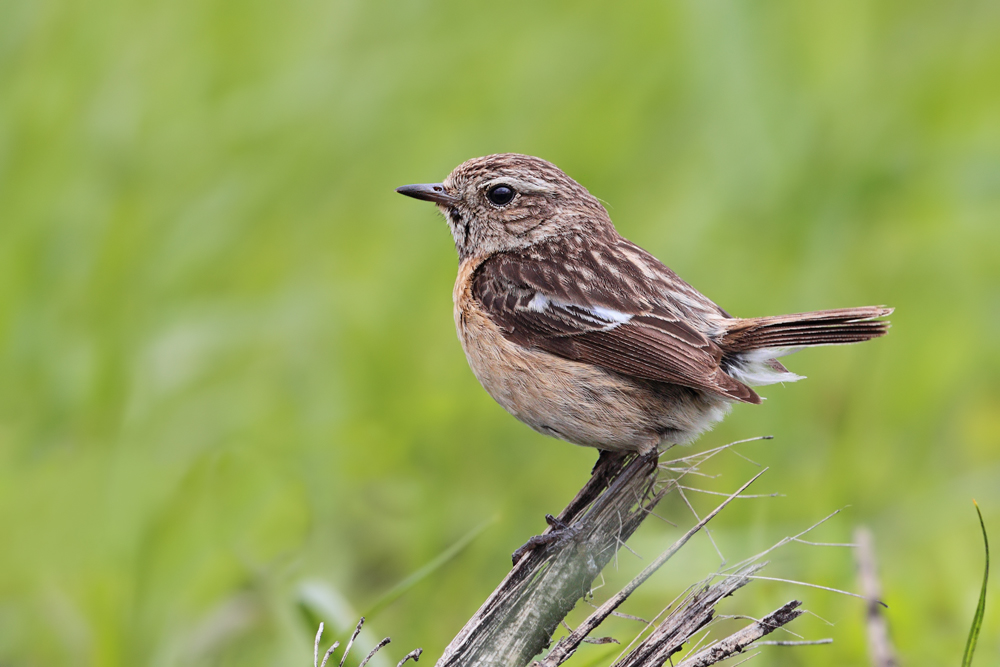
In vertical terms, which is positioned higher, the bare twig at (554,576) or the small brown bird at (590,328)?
the small brown bird at (590,328)

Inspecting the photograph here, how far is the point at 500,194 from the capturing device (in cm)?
511

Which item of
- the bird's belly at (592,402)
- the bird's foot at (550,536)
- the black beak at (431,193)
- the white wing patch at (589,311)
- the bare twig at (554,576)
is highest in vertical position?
the black beak at (431,193)

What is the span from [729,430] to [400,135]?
316cm

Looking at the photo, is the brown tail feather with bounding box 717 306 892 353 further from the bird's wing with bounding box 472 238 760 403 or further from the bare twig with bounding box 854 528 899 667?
the bare twig with bounding box 854 528 899 667

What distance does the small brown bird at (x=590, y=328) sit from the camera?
416cm

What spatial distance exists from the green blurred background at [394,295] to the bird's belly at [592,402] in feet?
2.81

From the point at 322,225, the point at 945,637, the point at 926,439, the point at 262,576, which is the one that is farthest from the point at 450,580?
the point at 322,225

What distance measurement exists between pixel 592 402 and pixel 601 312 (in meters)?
0.39

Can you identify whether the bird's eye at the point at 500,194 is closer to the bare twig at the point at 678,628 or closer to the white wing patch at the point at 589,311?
the white wing patch at the point at 589,311

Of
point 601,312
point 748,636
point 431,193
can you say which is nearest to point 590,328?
point 601,312

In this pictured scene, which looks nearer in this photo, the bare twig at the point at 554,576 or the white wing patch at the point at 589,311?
the bare twig at the point at 554,576

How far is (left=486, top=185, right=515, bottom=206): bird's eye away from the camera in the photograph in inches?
201

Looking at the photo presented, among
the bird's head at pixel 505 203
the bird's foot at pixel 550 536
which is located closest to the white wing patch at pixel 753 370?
the bird's head at pixel 505 203

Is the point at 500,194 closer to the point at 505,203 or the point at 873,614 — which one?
the point at 505,203
